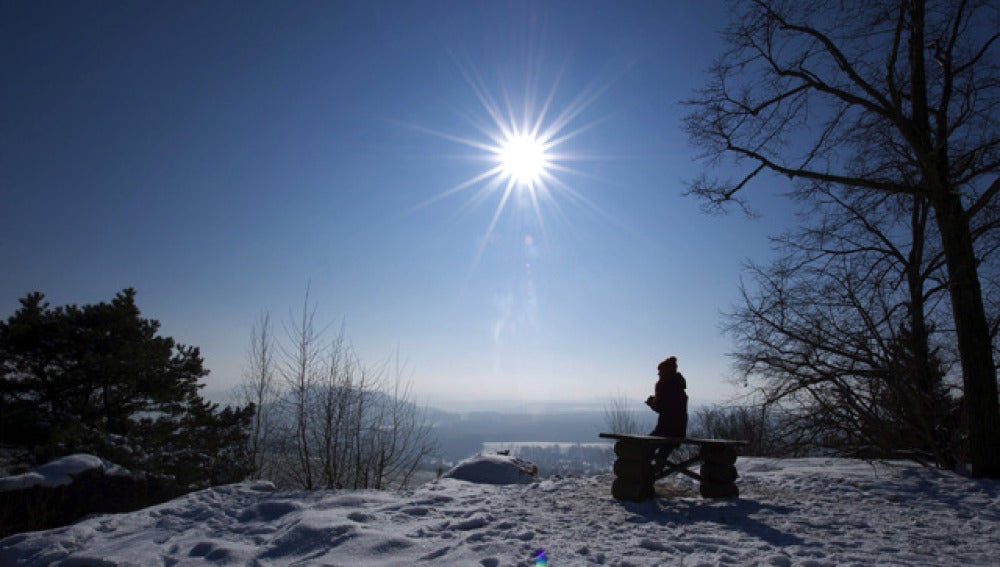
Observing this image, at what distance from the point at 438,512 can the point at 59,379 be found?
39.9 ft

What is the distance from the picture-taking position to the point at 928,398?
6.93 meters

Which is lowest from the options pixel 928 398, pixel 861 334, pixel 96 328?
pixel 928 398

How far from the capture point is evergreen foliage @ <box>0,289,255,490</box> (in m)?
10.4

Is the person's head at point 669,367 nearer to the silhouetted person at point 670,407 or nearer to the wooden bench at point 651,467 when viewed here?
the silhouetted person at point 670,407

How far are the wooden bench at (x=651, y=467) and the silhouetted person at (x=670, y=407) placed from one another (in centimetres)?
49

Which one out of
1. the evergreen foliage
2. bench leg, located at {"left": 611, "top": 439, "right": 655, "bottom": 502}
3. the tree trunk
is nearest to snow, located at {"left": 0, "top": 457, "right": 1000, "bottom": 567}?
bench leg, located at {"left": 611, "top": 439, "right": 655, "bottom": 502}

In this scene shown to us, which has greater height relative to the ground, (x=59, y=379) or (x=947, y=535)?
(x=59, y=379)

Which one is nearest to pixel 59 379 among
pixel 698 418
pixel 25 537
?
pixel 25 537

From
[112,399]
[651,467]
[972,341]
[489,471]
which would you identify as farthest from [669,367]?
[112,399]

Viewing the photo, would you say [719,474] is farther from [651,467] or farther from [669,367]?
[669,367]

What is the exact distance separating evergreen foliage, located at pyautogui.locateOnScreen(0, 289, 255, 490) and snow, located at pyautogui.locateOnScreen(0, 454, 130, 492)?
12.3 feet

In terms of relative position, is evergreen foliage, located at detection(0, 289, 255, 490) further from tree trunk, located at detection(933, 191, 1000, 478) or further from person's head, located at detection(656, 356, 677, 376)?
tree trunk, located at detection(933, 191, 1000, 478)

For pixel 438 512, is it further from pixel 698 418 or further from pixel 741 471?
pixel 698 418

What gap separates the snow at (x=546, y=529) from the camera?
3502mm
